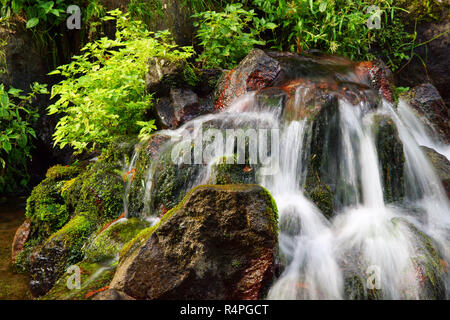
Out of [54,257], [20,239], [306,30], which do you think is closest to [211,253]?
[54,257]

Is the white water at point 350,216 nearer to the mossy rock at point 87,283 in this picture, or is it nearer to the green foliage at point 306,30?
the mossy rock at point 87,283

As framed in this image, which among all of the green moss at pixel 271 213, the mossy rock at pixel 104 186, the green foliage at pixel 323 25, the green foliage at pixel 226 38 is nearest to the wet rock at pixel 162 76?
the mossy rock at pixel 104 186

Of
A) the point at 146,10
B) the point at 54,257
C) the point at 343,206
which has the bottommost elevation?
the point at 54,257

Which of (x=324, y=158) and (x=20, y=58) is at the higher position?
(x=20, y=58)

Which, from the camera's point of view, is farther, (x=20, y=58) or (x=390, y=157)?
(x=20, y=58)

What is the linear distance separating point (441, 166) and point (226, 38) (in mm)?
3328

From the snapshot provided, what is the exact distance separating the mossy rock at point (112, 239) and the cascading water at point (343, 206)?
23 centimetres

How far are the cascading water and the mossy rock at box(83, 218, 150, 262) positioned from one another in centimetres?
23

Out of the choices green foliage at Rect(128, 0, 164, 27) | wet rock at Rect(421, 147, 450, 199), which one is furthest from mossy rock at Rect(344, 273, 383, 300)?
green foliage at Rect(128, 0, 164, 27)

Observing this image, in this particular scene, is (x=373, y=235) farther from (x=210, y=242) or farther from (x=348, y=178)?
(x=210, y=242)

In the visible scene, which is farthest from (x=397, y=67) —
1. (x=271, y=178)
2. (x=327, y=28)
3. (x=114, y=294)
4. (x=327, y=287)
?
(x=114, y=294)

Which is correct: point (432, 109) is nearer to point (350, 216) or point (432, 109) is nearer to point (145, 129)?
point (350, 216)

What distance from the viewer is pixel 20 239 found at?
433cm

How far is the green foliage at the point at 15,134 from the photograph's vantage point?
530 centimetres
